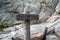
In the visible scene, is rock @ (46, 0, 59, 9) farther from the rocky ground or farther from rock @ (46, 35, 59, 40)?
rock @ (46, 35, 59, 40)

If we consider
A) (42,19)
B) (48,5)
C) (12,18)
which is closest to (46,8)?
(48,5)

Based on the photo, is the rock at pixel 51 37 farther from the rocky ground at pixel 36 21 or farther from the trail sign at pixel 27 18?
the trail sign at pixel 27 18

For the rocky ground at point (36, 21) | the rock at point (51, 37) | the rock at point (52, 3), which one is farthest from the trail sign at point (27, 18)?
the rock at point (52, 3)

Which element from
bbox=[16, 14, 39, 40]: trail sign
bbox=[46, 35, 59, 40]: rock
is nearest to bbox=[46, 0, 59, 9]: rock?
bbox=[46, 35, 59, 40]: rock

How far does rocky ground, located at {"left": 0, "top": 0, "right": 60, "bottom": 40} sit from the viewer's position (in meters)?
4.51

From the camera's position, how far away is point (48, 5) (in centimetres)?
745

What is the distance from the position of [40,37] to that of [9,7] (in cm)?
514

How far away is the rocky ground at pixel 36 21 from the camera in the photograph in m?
4.51

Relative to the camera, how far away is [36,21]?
6.89 meters

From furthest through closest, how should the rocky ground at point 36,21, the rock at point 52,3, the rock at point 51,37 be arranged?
1. the rock at point 52,3
2. the rocky ground at point 36,21
3. the rock at point 51,37

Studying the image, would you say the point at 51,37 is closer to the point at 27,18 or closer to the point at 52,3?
the point at 27,18

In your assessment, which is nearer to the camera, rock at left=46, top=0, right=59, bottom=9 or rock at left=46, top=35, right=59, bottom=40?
rock at left=46, top=35, right=59, bottom=40

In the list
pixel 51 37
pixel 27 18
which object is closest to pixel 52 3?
pixel 51 37

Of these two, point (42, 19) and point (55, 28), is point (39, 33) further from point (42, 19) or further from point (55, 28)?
point (42, 19)
